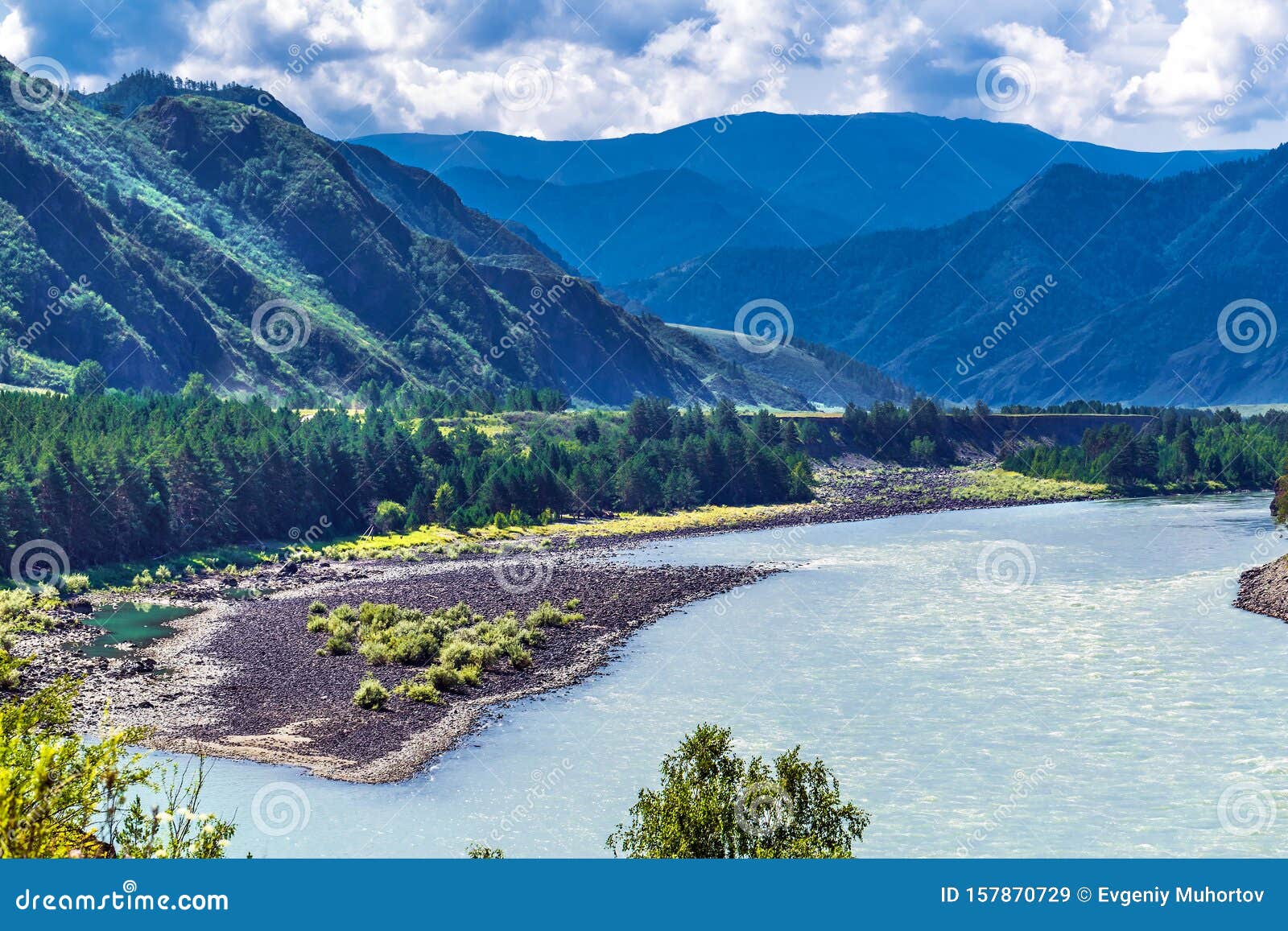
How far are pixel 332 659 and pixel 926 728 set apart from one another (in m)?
25.1

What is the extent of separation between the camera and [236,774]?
3731 cm

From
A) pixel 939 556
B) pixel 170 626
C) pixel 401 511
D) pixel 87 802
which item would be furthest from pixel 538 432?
pixel 87 802

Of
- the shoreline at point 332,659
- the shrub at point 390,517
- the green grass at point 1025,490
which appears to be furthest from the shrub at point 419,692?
the green grass at point 1025,490

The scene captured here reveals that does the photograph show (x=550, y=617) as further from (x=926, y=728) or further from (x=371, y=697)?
(x=926, y=728)

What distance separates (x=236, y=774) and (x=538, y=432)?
366ft

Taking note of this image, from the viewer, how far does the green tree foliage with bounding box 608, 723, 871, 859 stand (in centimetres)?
2373

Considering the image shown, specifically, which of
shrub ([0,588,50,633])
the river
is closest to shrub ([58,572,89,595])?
shrub ([0,588,50,633])

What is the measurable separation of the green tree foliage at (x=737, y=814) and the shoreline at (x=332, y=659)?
14.8 meters

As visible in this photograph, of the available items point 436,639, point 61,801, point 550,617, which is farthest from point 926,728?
point 61,801

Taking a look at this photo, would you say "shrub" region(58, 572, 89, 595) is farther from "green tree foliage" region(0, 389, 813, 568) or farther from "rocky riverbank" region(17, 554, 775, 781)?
"rocky riverbank" region(17, 554, 775, 781)

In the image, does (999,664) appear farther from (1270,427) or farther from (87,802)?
(1270,427)

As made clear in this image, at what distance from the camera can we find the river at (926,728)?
3350 cm

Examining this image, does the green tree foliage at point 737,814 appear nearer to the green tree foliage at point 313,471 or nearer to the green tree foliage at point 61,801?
the green tree foliage at point 61,801

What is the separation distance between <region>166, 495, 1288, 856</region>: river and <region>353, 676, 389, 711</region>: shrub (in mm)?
4439
